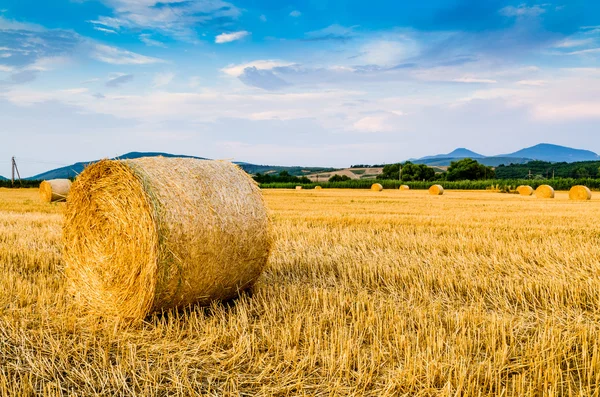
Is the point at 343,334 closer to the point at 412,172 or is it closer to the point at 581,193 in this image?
the point at 581,193

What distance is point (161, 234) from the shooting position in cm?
470

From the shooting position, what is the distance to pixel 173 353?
391 centimetres

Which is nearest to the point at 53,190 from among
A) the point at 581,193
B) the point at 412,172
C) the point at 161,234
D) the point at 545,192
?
Result: the point at 161,234

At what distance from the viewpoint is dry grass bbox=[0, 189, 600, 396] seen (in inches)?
130

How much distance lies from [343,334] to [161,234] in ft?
6.52

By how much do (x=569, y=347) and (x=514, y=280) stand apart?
7.50 ft

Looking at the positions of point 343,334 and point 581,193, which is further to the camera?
point 581,193

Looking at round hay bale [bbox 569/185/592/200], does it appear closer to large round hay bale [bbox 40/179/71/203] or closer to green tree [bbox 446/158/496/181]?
large round hay bale [bbox 40/179/71/203]

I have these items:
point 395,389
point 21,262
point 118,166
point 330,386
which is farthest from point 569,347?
point 21,262

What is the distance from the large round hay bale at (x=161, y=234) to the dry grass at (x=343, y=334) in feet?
0.92

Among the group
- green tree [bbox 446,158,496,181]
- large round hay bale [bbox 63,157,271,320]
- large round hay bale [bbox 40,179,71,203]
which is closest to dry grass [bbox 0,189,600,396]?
large round hay bale [bbox 63,157,271,320]

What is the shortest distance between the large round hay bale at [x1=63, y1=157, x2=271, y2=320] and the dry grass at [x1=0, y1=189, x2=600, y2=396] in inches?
11.0

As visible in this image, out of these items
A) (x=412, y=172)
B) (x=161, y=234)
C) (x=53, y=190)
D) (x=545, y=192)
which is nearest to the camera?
(x=161, y=234)

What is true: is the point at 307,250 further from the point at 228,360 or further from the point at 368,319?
the point at 228,360
